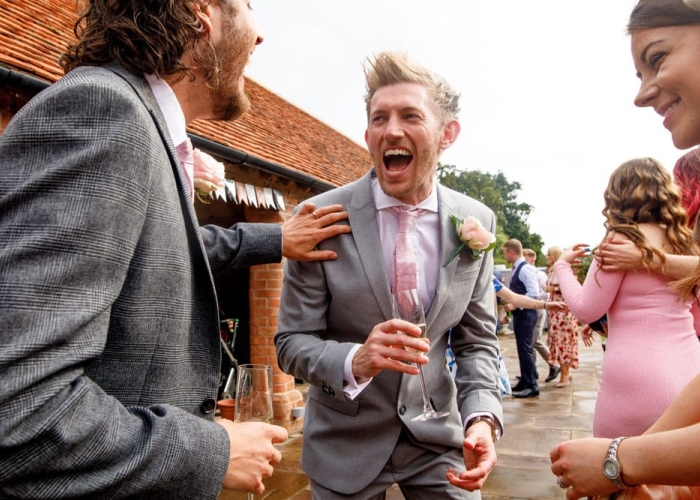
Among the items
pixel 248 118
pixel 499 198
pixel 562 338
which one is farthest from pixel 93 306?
pixel 499 198

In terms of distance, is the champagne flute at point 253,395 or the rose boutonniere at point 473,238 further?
the rose boutonniere at point 473,238

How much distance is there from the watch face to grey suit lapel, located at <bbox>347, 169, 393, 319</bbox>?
80 cm

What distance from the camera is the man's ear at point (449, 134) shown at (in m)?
2.33

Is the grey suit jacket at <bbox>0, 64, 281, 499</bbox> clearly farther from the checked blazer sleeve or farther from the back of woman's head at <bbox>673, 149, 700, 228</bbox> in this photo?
the back of woman's head at <bbox>673, 149, 700, 228</bbox>

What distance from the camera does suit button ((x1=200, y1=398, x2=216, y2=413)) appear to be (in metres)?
1.29

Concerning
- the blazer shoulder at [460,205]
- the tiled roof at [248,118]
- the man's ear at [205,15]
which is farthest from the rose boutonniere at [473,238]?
the tiled roof at [248,118]

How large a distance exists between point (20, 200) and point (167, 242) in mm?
303

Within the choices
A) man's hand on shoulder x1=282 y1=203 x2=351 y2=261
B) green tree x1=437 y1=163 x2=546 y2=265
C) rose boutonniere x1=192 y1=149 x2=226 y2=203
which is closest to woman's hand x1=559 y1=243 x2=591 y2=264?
man's hand on shoulder x1=282 y1=203 x2=351 y2=261

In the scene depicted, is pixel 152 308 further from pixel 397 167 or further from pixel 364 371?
pixel 397 167

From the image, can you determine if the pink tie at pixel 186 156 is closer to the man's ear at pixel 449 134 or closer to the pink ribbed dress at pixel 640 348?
the man's ear at pixel 449 134

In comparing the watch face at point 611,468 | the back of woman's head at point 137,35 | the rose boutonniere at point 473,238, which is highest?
the back of woman's head at point 137,35

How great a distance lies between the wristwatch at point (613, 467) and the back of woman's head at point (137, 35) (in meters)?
1.61

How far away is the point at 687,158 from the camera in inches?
117

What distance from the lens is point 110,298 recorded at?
3.18ft
